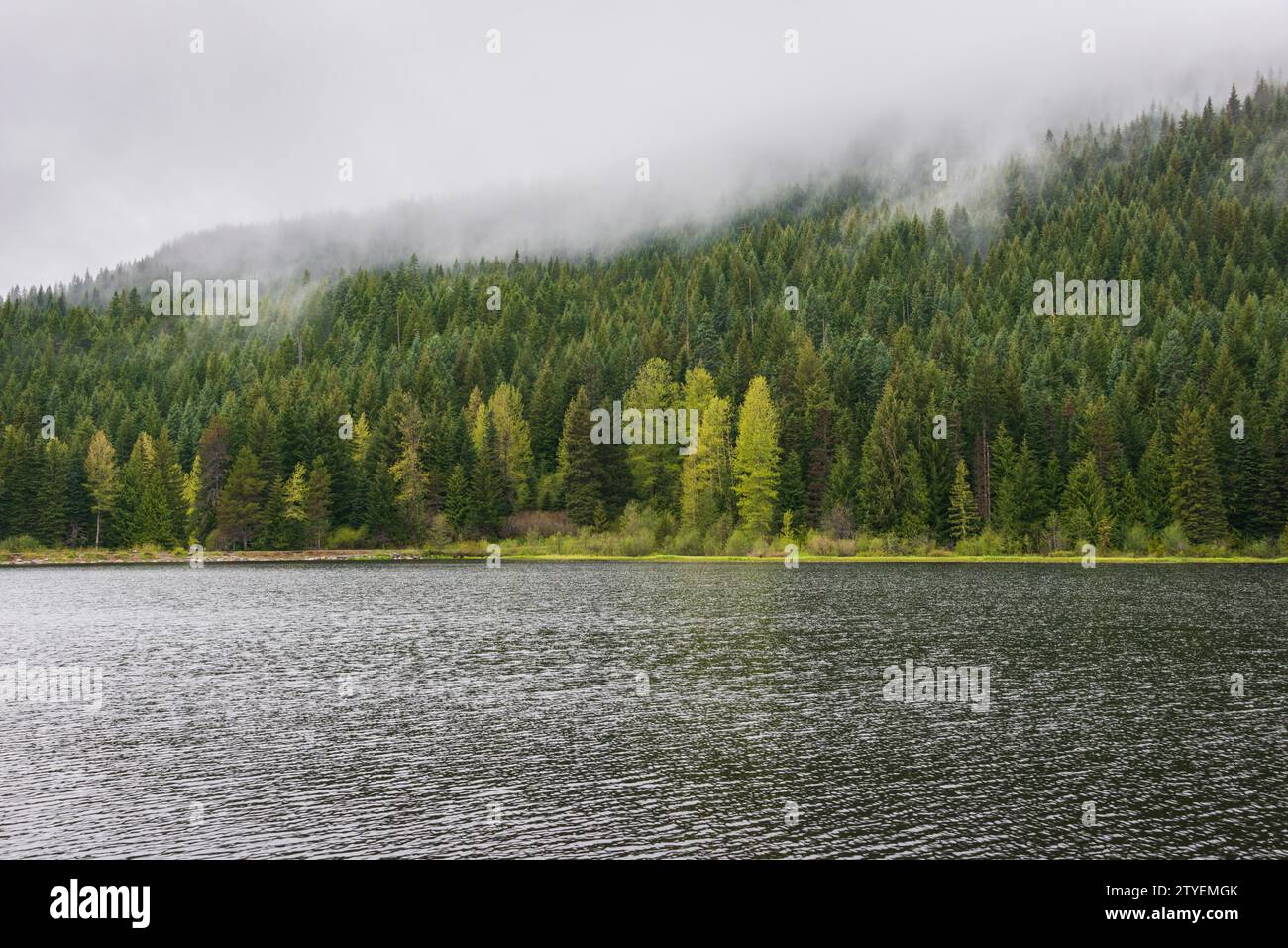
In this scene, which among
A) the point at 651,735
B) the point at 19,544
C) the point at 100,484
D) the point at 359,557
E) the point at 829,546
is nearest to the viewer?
the point at 651,735

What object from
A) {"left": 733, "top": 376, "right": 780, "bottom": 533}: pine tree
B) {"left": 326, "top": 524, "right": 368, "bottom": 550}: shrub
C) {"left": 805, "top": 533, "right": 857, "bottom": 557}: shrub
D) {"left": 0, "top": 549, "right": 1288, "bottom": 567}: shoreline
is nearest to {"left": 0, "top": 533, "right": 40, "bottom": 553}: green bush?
{"left": 0, "top": 549, "right": 1288, "bottom": 567}: shoreline

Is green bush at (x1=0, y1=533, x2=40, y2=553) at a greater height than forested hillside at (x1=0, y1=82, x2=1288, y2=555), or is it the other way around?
forested hillside at (x1=0, y1=82, x2=1288, y2=555)

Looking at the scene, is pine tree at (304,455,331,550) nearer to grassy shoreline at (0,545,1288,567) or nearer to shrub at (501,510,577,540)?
grassy shoreline at (0,545,1288,567)

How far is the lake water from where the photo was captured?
24250 mm

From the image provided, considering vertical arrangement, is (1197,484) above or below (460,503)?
above

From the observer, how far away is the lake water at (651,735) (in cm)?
2425

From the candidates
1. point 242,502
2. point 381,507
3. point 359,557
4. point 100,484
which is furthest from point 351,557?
point 100,484

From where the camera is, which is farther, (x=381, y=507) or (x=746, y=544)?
(x=381, y=507)

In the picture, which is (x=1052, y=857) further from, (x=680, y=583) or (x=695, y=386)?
(x=695, y=386)

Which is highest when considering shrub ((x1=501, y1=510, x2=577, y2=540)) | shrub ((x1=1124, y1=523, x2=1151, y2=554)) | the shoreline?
shrub ((x1=501, y1=510, x2=577, y2=540))

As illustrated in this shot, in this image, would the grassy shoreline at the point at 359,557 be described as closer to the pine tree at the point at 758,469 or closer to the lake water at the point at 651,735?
the pine tree at the point at 758,469

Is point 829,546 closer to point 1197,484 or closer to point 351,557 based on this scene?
→ point 1197,484

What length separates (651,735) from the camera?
111 feet
